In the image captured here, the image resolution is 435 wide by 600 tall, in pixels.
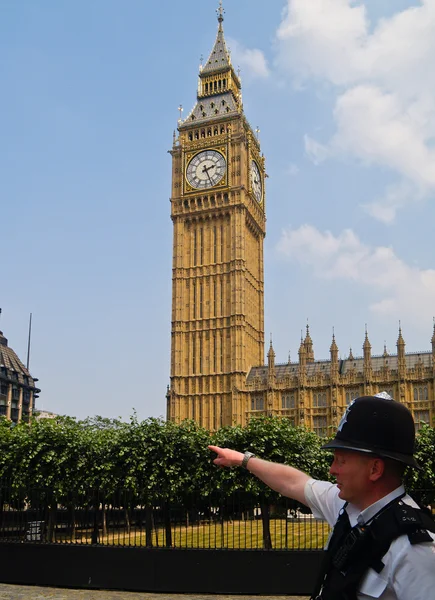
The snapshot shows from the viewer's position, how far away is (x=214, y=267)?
67.8 metres

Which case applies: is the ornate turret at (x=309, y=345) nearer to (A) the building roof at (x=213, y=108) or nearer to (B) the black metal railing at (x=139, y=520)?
(A) the building roof at (x=213, y=108)

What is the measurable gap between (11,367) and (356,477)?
84068mm

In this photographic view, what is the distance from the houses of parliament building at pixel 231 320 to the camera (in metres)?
61.8

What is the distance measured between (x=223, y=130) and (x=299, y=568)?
2395 inches

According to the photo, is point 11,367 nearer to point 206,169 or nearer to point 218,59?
point 206,169

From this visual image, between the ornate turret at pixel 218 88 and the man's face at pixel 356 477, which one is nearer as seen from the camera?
the man's face at pixel 356 477

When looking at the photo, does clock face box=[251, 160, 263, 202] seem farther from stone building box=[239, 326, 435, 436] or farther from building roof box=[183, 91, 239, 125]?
stone building box=[239, 326, 435, 436]

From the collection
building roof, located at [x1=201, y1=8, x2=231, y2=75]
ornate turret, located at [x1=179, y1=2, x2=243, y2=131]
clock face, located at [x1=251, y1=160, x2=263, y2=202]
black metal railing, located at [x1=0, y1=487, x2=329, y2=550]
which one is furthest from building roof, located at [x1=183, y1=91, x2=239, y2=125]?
black metal railing, located at [x1=0, y1=487, x2=329, y2=550]

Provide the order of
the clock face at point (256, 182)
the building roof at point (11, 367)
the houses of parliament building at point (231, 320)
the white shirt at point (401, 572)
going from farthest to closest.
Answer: the building roof at point (11, 367) < the clock face at point (256, 182) < the houses of parliament building at point (231, 320) < the white shirt at point (401, 572)

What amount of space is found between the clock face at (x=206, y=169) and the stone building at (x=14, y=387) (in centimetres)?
3344

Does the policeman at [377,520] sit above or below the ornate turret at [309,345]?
below

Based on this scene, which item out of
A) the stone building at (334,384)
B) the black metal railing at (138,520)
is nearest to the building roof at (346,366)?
the stone building at (334,384)

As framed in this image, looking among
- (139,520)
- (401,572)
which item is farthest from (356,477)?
(139,520)

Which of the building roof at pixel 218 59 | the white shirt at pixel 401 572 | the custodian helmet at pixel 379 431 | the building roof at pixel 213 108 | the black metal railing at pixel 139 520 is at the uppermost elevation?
the building roof at pixel 218 59
